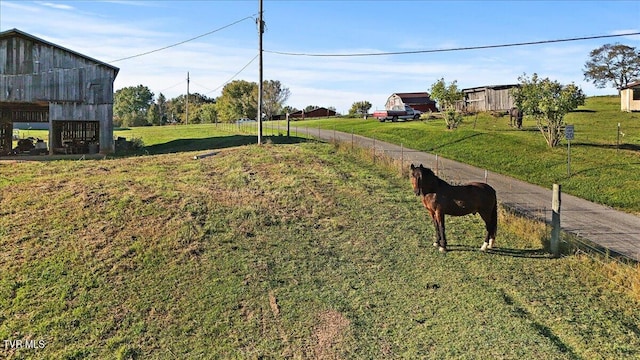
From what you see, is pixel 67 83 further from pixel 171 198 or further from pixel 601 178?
pixel 601 178

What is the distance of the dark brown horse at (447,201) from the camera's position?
36.8ft

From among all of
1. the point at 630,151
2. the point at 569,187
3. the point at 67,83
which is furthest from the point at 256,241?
the point at 630,151

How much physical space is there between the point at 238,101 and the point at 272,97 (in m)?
6.12

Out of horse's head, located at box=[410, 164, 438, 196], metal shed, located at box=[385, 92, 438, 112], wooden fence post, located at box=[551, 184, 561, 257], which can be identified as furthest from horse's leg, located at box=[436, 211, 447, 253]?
metal shed, located at box=[385, 92, 438, 112]

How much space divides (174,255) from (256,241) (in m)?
2.02

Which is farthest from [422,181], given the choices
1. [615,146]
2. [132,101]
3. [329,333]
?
[132,101]

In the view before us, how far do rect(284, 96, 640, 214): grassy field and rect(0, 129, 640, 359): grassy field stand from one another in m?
9.86

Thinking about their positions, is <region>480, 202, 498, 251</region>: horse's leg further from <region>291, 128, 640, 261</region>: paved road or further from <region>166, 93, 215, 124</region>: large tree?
<region>166, 93, 215, 124</region>: large tree

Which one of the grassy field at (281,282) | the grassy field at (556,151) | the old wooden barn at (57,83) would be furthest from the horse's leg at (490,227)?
the old wooden barn at (57,83)

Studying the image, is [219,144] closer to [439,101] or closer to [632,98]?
[439,101]

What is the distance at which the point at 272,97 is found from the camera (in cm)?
Answer: 8300

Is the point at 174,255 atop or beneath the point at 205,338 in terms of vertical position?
atop

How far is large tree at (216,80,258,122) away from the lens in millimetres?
80188

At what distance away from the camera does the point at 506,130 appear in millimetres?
35938
